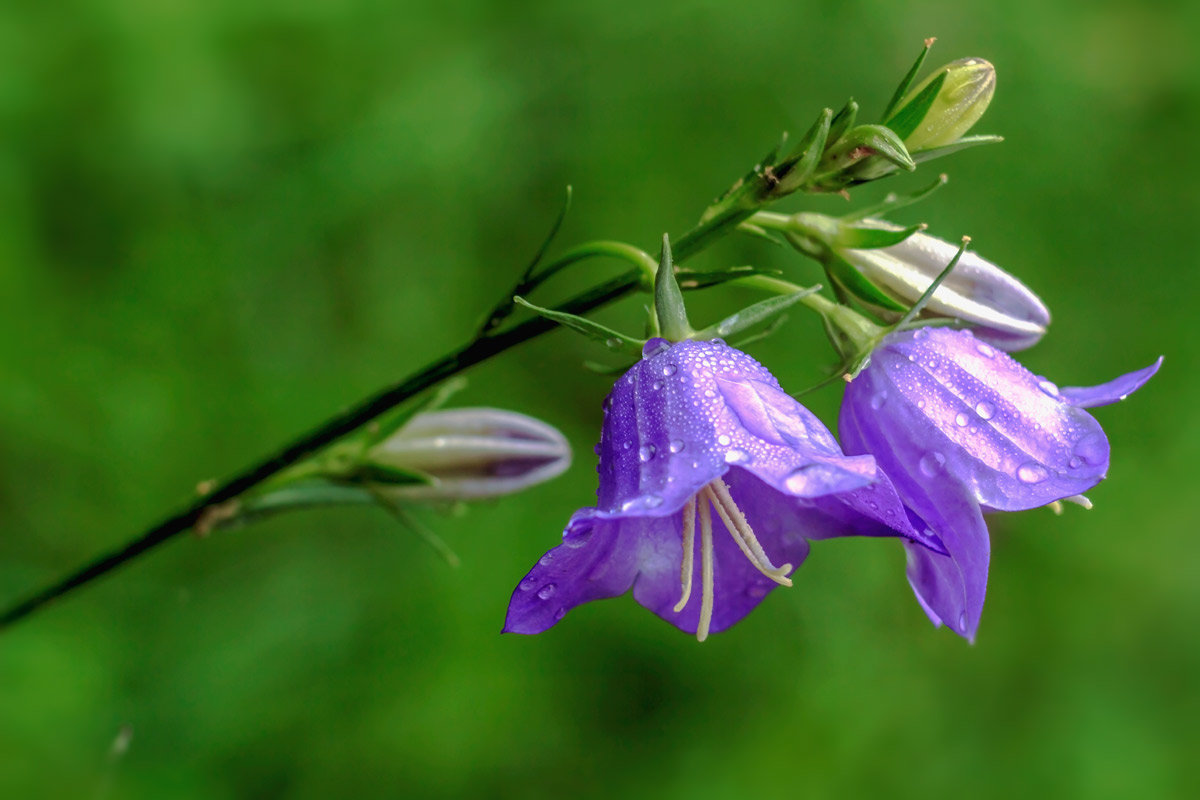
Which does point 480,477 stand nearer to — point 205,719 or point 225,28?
point 205,719

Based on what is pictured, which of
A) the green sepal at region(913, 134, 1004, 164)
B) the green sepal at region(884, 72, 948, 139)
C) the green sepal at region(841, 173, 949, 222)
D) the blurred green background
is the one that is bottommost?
the blurred green background

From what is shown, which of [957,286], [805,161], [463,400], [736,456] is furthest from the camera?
[463,400]

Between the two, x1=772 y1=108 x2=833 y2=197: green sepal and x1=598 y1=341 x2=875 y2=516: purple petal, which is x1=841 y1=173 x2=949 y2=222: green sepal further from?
x1=598 y1=341 x2=875 y2=516: purple petal

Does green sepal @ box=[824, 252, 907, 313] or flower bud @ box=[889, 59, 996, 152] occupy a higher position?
flower bud @ box=[889, 59, 996, 152]

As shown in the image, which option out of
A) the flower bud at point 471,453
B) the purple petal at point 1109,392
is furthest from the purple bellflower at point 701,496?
the flower bud at point 471,453

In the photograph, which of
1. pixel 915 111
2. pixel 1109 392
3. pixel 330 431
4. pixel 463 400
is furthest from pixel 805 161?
pixel 463 400

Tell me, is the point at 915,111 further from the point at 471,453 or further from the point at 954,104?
the point at 471,453

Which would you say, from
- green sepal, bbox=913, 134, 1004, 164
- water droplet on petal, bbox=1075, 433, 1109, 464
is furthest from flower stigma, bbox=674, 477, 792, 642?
green sepal, bbox=913, 134, 1004, 164

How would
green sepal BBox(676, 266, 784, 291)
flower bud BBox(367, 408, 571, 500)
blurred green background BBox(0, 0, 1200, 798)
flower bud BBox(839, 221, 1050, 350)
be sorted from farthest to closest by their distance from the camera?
blurred green background BBox(0, 0, 1200, 798), flower bud BBox(367, 408, 571, 500), flower bud BBox(839, 221, 1050, 350), green sepal BBox(676, 266, 784, 291)

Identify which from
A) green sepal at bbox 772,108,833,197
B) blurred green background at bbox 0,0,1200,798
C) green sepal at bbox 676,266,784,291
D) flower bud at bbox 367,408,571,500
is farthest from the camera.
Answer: blurred green background at bbox 0,0,1200,798
